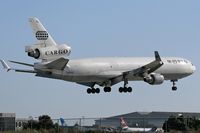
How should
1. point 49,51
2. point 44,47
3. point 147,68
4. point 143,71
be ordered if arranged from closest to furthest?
point 49,51 → point 44,47 → point 147,68 → point 143,71

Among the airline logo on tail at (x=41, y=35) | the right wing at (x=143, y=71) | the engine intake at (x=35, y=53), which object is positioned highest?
the airline logo on tail at (x=41, y=35)

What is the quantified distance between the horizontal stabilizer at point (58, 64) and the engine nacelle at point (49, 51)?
4.81ft

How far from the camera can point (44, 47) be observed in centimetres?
7444

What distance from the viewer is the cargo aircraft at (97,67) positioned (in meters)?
73.5

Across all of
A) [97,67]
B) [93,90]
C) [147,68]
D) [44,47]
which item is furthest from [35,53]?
[147,68]

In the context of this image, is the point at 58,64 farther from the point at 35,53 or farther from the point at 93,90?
the point at 93,90

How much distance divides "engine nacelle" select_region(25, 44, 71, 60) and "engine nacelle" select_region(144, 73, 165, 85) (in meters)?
11.2

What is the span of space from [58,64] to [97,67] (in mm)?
8682

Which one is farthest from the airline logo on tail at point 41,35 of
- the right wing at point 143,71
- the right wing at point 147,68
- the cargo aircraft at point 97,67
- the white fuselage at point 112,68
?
the right wing at point 147,68

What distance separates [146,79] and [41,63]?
14281 mm

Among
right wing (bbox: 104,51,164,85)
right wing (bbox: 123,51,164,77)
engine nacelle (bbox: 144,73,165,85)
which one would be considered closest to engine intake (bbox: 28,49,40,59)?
right wing (bbox: 104,51,164,85)

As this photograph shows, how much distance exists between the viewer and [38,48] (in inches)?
2886

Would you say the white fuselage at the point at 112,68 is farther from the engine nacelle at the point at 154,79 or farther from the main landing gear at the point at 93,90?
the engine nacelle at the point at 154,79

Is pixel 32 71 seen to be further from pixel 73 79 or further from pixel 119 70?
pixel 119 70
